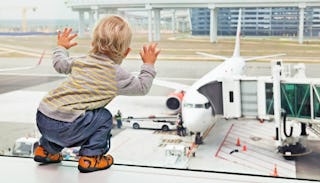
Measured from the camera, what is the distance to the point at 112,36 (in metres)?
0.89

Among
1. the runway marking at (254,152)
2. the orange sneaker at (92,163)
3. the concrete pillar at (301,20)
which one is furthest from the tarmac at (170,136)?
the orange sneaker at (92,163)

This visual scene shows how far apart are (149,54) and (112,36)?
4.3 inches

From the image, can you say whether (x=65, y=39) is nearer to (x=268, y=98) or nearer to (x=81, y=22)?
(x=81, y=22)

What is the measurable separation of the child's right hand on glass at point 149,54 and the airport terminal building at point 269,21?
199 cm

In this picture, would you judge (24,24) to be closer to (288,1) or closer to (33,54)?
(288,1)

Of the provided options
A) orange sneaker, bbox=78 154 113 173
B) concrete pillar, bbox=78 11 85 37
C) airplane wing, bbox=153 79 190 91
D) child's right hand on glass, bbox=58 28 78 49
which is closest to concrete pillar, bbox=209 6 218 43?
concrete pillar, bbox=78 11 85 37

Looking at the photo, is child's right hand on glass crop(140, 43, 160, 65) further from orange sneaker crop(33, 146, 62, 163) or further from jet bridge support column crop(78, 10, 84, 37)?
jet bridge support column crop(78, 10, 84, 37)

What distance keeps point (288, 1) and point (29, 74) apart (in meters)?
5.77

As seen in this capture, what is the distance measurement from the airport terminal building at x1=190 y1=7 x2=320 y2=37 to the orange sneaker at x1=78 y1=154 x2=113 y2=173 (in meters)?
2.07

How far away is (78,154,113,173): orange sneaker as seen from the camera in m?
0.97

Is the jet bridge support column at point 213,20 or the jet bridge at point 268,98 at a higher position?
the jet bridge support column at point 213,20

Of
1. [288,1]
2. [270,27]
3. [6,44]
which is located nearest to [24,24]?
[270,27]

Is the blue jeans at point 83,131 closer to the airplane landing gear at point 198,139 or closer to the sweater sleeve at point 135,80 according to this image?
the sweater sleeve at point 135,80

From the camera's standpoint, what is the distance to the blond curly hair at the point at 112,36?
0.89 metres
